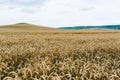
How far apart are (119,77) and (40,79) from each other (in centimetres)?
119

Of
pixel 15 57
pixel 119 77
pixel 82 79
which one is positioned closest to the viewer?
pixel 82 79

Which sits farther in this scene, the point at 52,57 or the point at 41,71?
the point at 52,57

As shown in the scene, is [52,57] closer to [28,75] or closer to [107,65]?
[107,65]

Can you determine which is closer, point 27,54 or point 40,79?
point 40,79

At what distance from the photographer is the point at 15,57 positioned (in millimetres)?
6645

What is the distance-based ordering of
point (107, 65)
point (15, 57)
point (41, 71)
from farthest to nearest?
point (15, 57)
point (107, 65)
point (41, 71)

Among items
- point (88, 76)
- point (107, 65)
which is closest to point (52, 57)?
point (107, 65)

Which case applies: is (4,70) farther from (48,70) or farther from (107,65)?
(107,65)

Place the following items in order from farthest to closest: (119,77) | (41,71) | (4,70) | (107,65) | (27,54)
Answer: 1. (27,54)
2. (107,65)
3. (4,70)
4. (41,71)
5. (119,77)

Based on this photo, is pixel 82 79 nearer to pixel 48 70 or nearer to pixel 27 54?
pixel 48 70

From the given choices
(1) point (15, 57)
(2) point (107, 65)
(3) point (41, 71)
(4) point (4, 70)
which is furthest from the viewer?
(1) point (15, 57)

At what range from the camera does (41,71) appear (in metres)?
4.25

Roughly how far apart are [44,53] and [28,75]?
334 cm

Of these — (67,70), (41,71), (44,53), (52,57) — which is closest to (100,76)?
(67,70)
